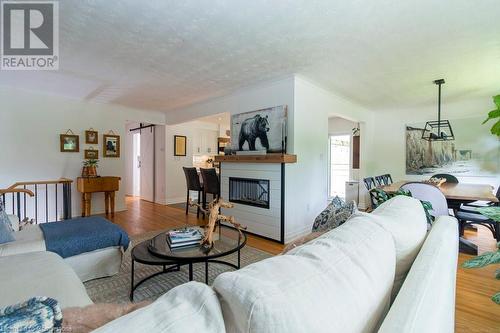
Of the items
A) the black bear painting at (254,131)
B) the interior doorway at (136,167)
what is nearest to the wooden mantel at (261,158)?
the black bear painting at (254,131)

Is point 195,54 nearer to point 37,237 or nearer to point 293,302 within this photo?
point 37,237

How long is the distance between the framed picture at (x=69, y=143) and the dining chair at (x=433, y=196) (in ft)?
18.6

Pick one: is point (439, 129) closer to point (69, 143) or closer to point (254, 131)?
point (254, 131)

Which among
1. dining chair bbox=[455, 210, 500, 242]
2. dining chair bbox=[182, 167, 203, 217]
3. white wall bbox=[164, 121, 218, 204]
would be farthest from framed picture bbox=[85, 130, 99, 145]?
dining chair bbox=[455, 210, 500, 242]

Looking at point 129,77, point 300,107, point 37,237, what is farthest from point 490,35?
point 37,237

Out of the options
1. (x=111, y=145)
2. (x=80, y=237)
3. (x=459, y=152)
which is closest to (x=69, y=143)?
(x=111, y=145)

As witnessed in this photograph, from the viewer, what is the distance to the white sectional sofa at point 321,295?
0.47m

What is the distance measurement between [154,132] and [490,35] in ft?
21.2

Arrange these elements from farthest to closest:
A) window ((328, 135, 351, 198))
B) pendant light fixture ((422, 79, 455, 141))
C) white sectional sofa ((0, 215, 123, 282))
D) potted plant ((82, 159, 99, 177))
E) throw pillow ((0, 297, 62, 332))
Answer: window ((328, 135, 351, 198)) → potted plant ((82, 159, 99, 177)) → pendant light fixture ((422, 79, 455, 141)) → white sectional sofa ((0, 215, 123, 282)) → throw pillow ((0, 297, 62, 332))

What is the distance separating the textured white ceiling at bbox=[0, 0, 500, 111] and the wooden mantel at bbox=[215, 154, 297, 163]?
115 cm

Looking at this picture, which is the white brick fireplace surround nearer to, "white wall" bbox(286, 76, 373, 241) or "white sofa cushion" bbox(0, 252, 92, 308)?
"white wall" bbox(286, 76, 373, 241)

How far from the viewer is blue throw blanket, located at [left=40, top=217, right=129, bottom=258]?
205cm

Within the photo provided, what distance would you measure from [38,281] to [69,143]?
4.22m

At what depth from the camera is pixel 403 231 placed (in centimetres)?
113
